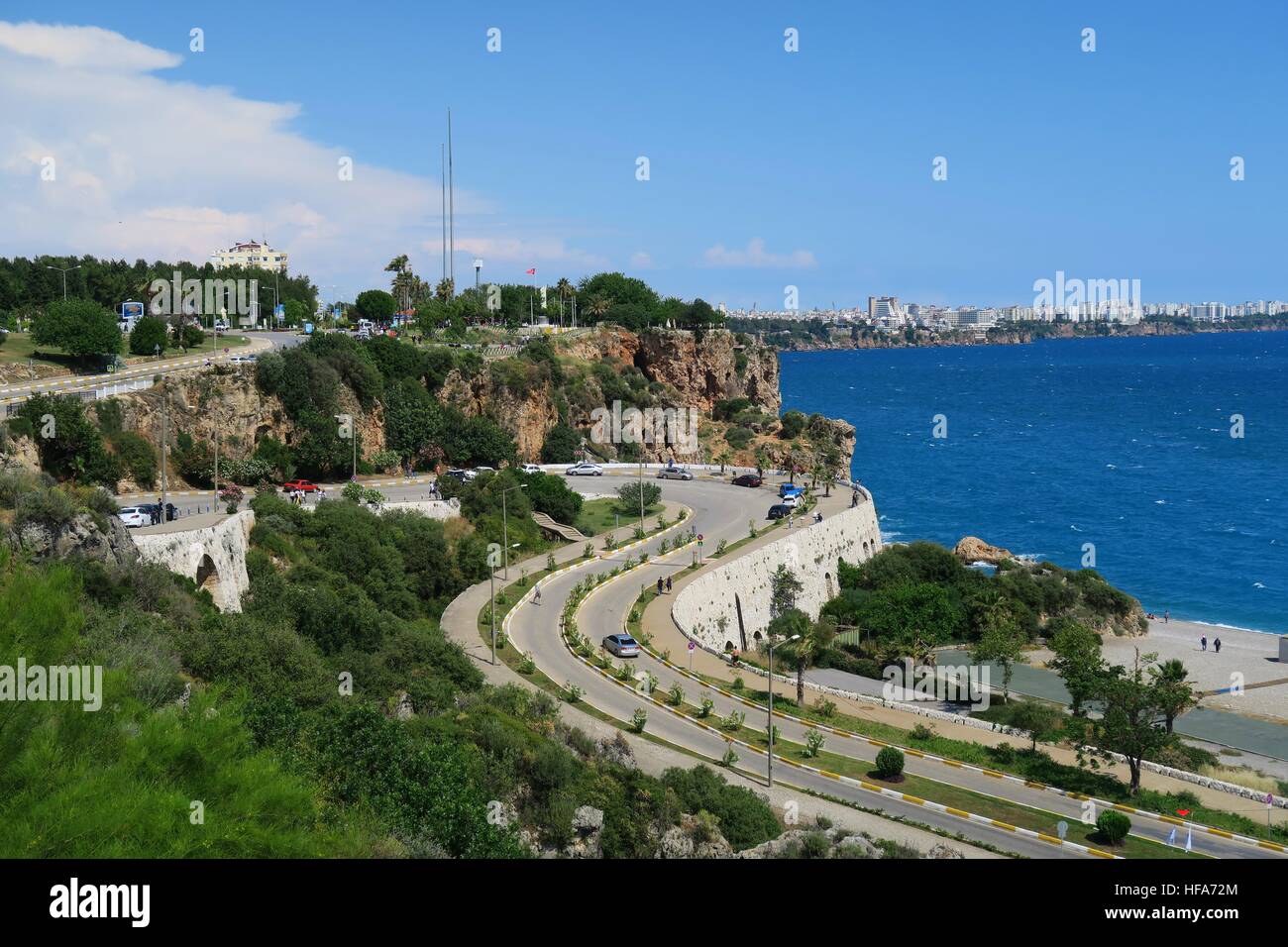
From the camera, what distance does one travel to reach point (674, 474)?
72.0m

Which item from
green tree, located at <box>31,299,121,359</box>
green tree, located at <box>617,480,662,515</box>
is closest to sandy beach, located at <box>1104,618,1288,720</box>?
green tree, located at <box>617,480,662,515</box>

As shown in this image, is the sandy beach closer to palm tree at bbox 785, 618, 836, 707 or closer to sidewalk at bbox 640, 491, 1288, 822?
palm tree at bbox 785, 618, 836, 707

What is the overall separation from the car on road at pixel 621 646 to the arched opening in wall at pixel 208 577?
13.1m

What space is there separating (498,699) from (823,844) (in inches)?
487

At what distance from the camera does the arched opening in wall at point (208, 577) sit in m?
33.9

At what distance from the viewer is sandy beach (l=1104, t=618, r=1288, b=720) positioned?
44.6 metres

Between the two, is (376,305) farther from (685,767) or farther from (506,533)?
(685,767)

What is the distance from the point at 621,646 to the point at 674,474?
3492 centimetres

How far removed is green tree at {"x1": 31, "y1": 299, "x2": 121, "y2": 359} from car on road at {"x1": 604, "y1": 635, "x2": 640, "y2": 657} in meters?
39.2

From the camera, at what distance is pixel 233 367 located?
60.4m

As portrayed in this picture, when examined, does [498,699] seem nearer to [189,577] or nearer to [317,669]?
[317,669]

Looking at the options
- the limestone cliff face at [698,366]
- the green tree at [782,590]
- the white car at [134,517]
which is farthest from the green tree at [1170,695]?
the limestone cliff face at [698,366]
